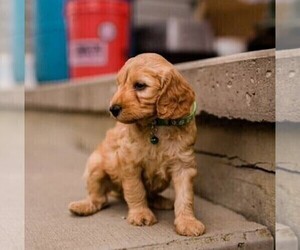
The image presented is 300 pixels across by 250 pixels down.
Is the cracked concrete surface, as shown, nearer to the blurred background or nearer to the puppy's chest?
the puppy's chest

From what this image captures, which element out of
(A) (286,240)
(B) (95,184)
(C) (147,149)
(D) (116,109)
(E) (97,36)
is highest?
(E) (97,36)

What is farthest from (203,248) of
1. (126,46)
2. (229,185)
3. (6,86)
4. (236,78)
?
(6,86)

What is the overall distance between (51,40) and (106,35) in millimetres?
656

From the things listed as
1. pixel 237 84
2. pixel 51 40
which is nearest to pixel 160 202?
pixel 237 84

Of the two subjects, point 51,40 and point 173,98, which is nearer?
point 173,98

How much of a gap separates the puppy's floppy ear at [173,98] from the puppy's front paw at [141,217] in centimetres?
27

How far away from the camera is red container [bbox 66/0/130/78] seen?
109 inches

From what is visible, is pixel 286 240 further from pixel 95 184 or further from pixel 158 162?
pixel 95 184

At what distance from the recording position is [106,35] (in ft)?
9.51

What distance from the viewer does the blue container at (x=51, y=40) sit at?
3354mm

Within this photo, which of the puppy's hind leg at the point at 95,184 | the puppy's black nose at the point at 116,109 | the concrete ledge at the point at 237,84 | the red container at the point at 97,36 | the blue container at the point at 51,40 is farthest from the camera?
the blue container at the point at 51,40

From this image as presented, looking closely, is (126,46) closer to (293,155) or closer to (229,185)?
(229,185)

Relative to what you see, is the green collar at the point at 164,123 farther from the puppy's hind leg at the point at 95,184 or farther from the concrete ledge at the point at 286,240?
the concrete ledge at the point at 286,240

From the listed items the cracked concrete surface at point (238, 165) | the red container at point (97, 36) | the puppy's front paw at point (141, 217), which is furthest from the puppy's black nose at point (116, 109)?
the red container at point (97, 36)
